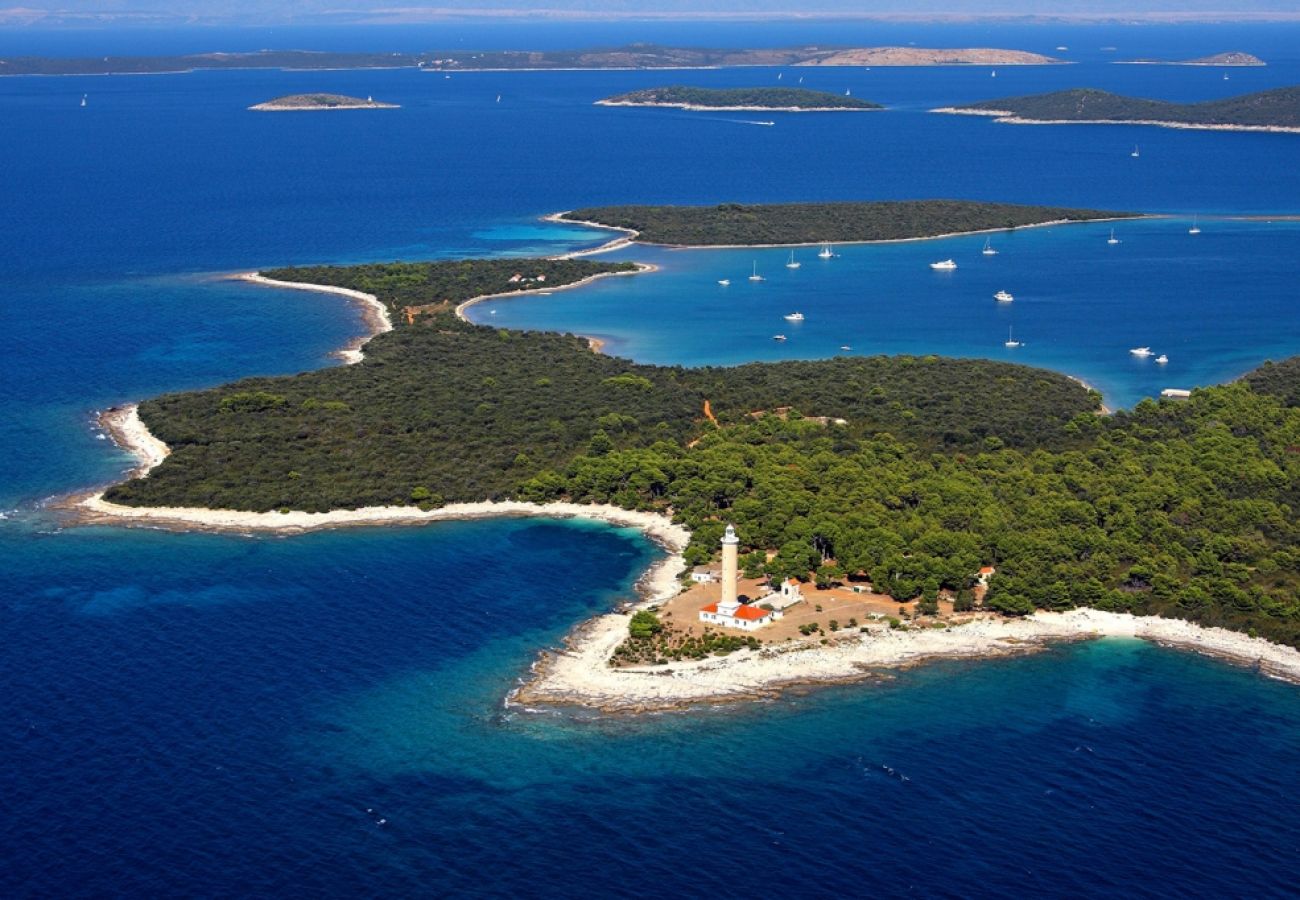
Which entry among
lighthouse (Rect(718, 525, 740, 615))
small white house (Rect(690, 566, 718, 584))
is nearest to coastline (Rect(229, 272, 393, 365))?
small white house (Rect(690, 566, 718, 584))

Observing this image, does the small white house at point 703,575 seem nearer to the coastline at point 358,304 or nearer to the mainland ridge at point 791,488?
the mainland ridge at point 791,488

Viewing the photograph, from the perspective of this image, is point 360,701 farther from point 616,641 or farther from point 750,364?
point 750,364

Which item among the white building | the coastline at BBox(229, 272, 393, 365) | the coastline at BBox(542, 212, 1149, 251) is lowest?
the coastline at BBox(229, 272, 393, 365)

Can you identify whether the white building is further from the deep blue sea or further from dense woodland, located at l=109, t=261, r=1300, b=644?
the deep blue sea

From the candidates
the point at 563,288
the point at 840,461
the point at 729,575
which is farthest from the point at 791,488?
the point at 563,288

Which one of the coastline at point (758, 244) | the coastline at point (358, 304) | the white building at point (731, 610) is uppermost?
the white building at point (731, 610)

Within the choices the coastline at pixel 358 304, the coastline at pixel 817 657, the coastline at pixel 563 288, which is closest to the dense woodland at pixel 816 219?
the coastline at pixel 563 288

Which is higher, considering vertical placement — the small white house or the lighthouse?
the lighthouse

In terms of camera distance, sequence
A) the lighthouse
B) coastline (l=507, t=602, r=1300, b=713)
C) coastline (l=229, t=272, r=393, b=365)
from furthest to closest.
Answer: coastline (l=229, t=272, r=393, b=365)
the lighthouse
coastline (l=507, t=602, r=1300, b=713)
